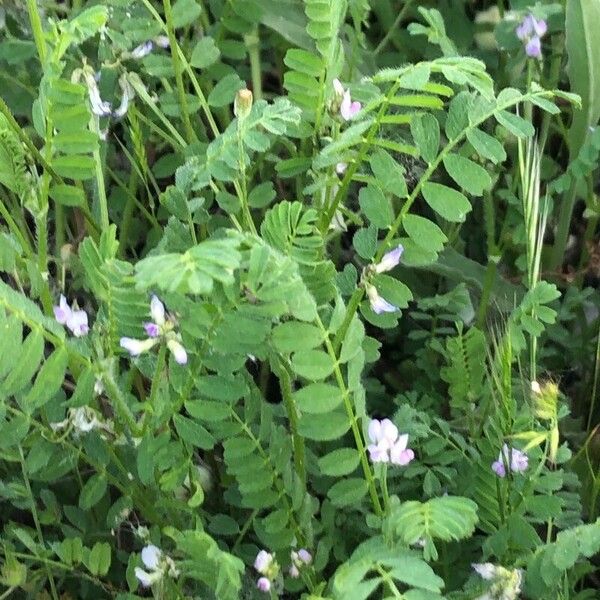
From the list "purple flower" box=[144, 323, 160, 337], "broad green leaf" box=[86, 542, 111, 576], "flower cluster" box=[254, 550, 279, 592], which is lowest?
"broad green leaf" box=[86, 542, 111, 576]

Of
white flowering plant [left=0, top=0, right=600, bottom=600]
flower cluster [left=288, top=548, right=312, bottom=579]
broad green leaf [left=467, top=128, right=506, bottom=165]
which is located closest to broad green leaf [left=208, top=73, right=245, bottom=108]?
white flowering plant [left=0, top=0, right=600, bottom=600]

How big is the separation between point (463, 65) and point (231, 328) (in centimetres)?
18

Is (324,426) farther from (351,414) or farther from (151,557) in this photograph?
(151,557)

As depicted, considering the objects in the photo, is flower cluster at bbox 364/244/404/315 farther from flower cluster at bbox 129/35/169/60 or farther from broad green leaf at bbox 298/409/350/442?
flower cluster at bbox 129/35/169/60

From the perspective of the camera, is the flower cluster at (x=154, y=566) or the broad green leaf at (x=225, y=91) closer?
the flower cluster at (x=154, y=566)

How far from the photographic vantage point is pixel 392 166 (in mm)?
515

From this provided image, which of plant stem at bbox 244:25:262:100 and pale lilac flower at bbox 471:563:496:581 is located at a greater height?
plant stem at bbox 244:25:262:100

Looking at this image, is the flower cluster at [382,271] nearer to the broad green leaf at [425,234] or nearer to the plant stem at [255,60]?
the broad green leaf at [425,234]

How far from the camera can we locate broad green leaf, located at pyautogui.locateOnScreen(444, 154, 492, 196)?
1.63 ft

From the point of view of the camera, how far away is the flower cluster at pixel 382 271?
488mm

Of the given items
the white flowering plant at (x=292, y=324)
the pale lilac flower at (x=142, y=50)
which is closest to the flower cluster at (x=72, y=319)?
the white flowering plant at (x=292, y=324)

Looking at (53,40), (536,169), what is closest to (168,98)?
(53,40)

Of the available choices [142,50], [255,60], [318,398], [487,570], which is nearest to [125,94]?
[142,50]

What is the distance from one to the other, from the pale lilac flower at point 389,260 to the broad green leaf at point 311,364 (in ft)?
0.20
